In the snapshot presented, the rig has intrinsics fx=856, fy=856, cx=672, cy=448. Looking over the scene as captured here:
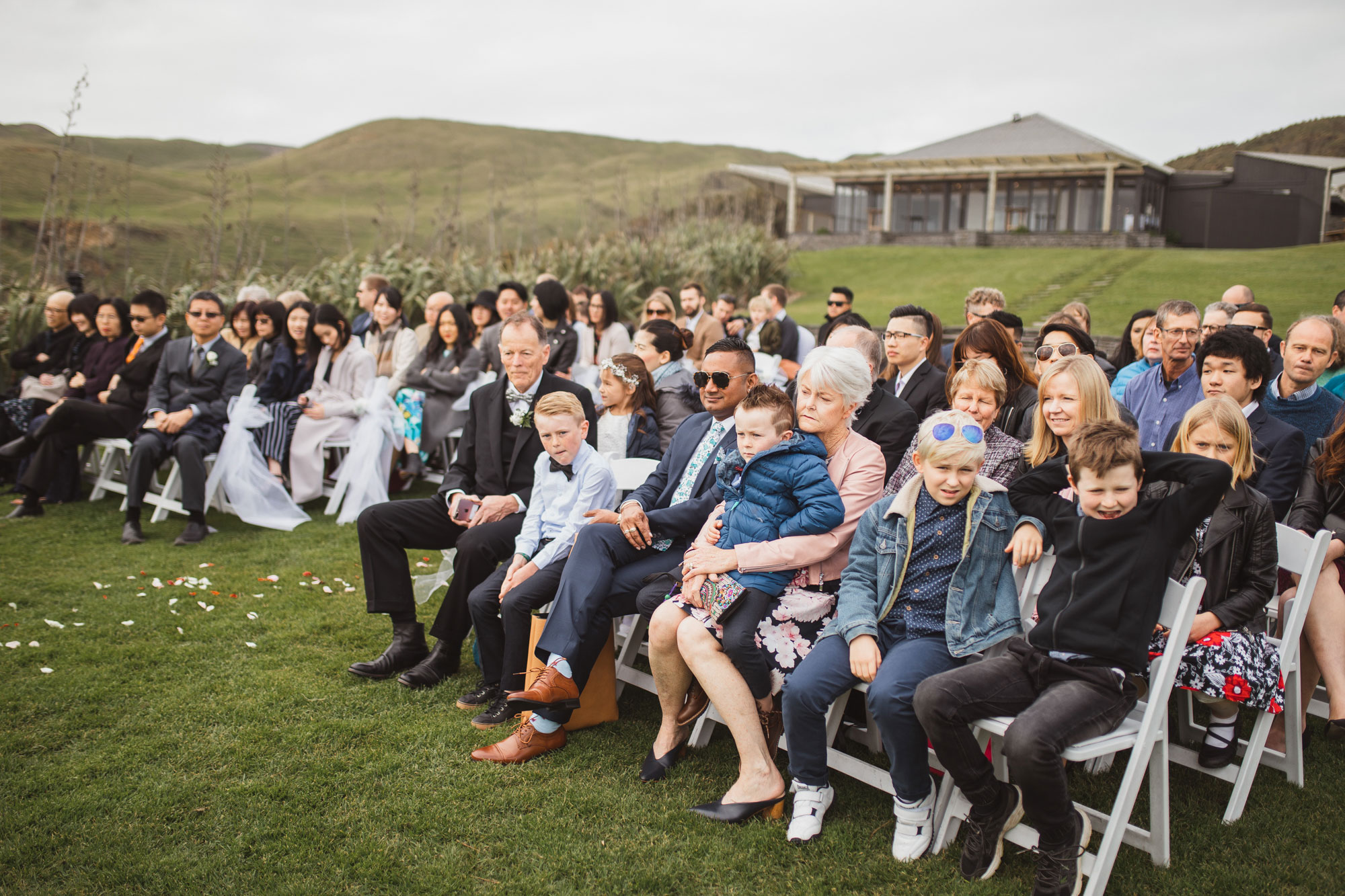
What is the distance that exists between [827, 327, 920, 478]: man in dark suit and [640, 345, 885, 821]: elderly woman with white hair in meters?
0.55

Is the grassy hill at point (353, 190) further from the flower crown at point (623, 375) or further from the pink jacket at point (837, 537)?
the pink jacket at point (837, 537)

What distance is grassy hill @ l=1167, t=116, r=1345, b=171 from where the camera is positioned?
32.7 meters

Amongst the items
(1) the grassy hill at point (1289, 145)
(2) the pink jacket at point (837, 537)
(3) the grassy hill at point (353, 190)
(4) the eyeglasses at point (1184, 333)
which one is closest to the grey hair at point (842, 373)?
(2) the pink jacket at point (837, 537)

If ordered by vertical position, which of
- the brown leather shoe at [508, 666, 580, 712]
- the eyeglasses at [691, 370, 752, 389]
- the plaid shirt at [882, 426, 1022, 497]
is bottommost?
the brown leather shoe at [508, 666, 580, 712]

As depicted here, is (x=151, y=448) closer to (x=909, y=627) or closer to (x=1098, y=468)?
(x=909, y=627)

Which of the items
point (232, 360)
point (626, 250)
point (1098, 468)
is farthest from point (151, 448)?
point (626, 250)

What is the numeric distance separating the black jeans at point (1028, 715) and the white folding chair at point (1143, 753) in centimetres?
5

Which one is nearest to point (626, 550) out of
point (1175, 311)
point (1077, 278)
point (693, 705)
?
point (693, 705)

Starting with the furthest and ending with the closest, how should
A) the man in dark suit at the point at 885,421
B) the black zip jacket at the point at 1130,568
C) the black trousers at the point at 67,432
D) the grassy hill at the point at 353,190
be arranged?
the grassy hill at the point at 353,190
the black trousers at the point at 67,432
the man in dark suit at the point at 885,421
the black zip jacket at the point at 1130,568

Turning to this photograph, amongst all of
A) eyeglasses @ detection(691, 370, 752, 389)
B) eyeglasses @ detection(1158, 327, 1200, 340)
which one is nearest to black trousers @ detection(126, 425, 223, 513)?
eyeglasses @ detection(691, 370, 752, 389)

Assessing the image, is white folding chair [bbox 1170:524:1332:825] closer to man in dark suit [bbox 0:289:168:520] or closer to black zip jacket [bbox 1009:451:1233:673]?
black zip jacket [bbox 1009:451:1233:673]

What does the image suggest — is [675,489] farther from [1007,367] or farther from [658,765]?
[1007,367]

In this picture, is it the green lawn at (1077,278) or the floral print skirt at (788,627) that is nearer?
the floral print skirt at (788,627)

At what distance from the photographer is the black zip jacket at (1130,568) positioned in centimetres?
278
